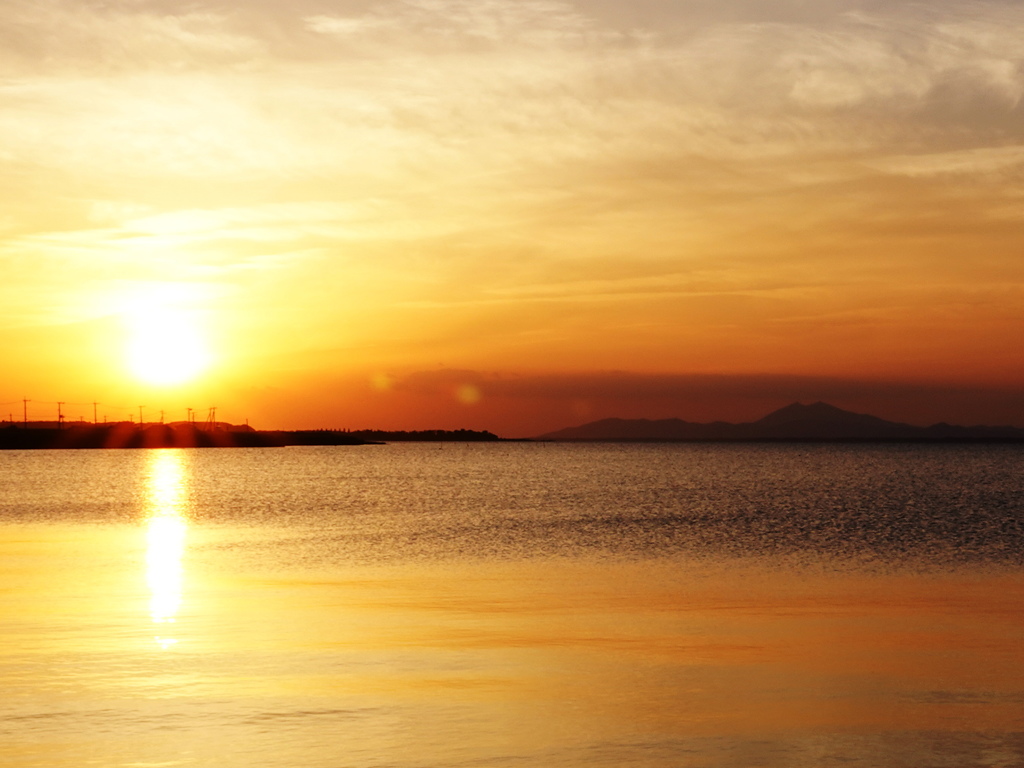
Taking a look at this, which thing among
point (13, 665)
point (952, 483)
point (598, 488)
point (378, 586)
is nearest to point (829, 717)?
point (13, 665)

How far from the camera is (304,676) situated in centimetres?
1819

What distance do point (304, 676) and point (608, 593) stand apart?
13039 mm

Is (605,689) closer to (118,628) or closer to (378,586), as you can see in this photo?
(118,628)

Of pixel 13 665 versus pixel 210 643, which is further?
pixel 210 643

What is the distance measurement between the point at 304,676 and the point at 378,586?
42.7 feet

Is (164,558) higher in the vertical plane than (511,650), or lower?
lower

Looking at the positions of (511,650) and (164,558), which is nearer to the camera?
(511,650)

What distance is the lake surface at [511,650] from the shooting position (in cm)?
1426

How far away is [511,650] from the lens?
2061cm

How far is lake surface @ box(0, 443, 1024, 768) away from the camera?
14.3 m

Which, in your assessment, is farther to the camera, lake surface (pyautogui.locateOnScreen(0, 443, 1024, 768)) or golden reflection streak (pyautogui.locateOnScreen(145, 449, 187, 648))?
golden reflection streak (pyautogui.locateOnScreen(145, 449, 187, 648))

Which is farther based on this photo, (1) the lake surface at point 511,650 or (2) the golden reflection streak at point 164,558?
(2) the golden reflection streak at point 164,558

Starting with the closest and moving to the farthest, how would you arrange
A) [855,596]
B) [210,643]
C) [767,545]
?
[210,643] → [855,596] → [767,545]

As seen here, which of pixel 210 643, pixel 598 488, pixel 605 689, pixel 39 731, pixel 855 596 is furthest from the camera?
pixel 598 488
